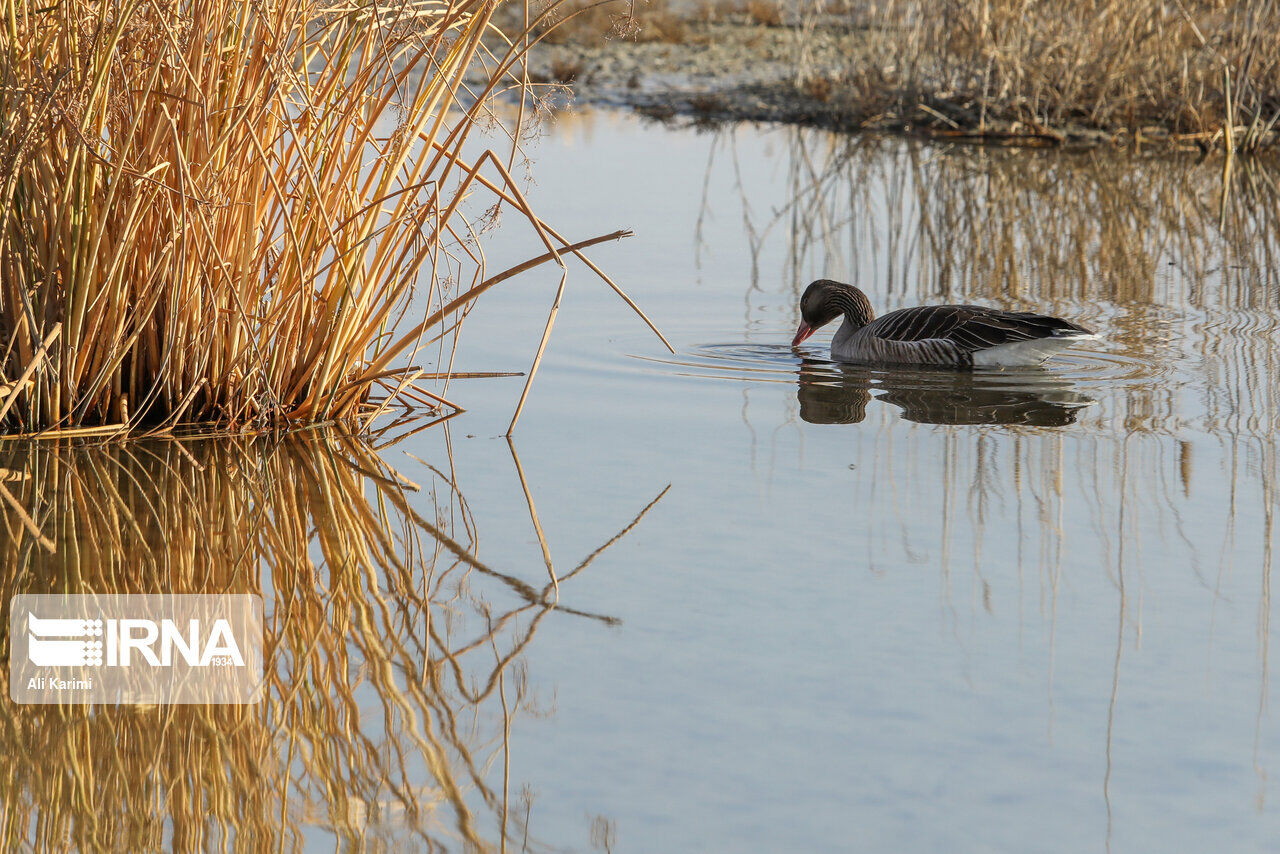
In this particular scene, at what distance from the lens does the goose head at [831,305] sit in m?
7.76

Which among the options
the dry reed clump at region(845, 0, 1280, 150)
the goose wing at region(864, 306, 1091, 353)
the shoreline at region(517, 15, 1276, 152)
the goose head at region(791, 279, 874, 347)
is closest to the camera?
the goose wing at region(864, 306, 1091, 353)

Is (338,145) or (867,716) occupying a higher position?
(338,145)

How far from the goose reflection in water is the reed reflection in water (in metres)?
2.00

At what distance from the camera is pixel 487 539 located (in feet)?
14.3

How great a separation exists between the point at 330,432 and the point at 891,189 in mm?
8334

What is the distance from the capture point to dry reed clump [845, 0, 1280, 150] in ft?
51.1

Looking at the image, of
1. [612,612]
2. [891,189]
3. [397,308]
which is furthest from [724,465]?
[891,189]

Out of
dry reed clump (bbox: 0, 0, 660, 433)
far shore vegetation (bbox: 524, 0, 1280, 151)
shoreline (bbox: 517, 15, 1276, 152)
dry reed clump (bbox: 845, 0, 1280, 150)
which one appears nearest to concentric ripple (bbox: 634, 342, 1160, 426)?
dry reed clump (bbox: 0, 0, 660, 433)

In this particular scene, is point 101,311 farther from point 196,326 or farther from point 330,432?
point 330,432

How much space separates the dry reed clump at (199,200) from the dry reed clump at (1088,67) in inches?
462

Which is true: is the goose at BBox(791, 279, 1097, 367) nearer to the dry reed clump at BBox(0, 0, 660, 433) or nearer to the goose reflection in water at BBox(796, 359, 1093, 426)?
the goose reflection in water at BBox(796, 359, 1093, 426)

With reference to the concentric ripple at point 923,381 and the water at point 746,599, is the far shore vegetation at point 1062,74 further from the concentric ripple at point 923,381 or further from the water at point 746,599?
the water at point 746,599

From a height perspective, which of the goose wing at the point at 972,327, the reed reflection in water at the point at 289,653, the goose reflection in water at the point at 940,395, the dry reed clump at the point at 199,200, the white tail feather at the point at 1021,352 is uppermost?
the dry reed clump at the point at 199,200

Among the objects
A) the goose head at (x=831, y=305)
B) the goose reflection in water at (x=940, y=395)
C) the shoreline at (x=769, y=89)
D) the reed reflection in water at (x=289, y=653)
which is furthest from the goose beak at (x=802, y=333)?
the shoreline at (x=769, y=89)
